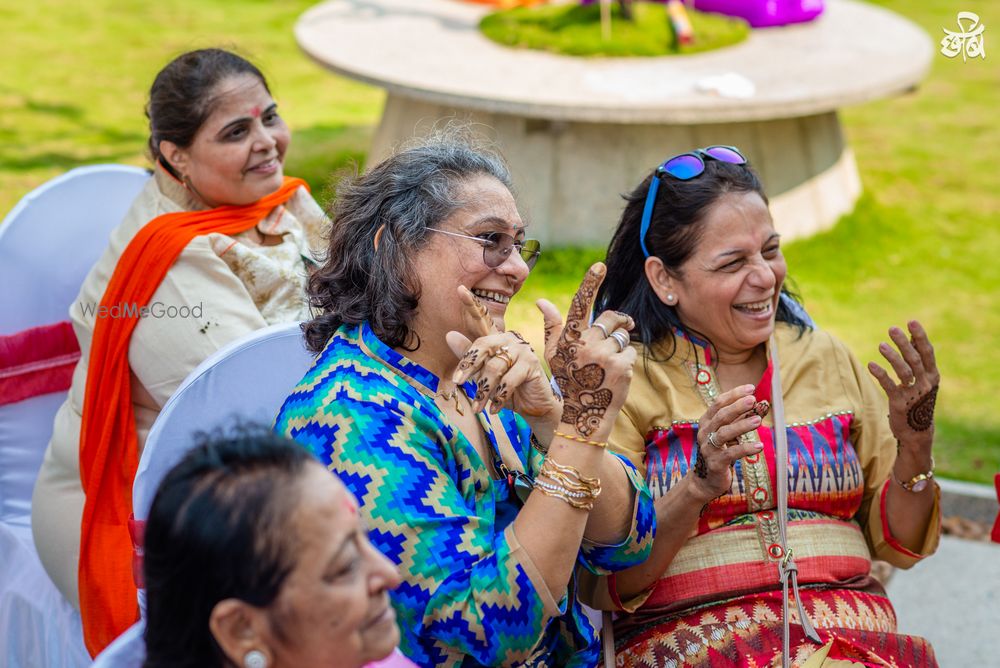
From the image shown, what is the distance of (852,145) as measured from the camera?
347 inches

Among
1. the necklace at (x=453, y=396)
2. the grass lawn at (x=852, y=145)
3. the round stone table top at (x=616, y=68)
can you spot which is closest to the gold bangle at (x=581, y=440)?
the necklace at (x=453, y=396)

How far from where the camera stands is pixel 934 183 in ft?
26.3

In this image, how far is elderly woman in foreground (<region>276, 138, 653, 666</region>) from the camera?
188 centimetres

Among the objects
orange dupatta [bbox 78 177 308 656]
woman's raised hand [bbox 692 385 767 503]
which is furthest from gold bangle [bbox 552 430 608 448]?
orange dupatta [bbox 78 177 308 656]

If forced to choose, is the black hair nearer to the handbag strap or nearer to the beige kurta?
the beige kurta

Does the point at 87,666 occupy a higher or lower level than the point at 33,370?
lower

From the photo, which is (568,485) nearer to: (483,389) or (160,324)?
(483,389)

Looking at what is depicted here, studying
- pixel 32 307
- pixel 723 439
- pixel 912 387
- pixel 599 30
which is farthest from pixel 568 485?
pixel 599 30

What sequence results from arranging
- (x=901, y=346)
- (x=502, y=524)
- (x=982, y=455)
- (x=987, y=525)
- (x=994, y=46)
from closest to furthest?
1. (x=502, y=524)
2. (x=901, y=346)
3. (x=987, y=525)
4. (x=982, y=455)
5. (x=994, y=46)

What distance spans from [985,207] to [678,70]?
2.63m

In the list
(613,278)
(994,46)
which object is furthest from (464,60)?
(994,46)

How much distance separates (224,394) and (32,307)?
1.13 m

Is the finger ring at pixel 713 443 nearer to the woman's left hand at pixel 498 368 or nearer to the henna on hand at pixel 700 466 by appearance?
the henna on hand at pixel 700 466

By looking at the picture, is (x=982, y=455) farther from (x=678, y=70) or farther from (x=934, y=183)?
(x=934, y=183)
